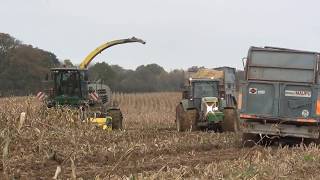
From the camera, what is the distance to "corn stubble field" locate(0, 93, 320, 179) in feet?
24.7

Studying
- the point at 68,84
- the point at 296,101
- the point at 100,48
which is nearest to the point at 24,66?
the point at 100,48

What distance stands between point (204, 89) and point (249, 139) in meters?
5.71

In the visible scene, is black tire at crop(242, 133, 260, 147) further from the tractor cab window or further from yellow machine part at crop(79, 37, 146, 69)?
yellow machine part at crop(79, 37, 146, 69)

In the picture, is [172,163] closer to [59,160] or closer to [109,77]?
[59,160]

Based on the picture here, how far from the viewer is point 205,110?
18344 mm

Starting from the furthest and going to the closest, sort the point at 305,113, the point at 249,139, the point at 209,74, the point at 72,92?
the point at 209,74 < the point at 72,92 < the point at 249,139 < the point at 305,113

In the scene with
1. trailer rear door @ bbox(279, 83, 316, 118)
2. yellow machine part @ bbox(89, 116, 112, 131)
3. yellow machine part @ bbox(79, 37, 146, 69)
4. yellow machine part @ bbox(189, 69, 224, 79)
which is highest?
yellow machine part @ bbox(79, 37, 146, 69)

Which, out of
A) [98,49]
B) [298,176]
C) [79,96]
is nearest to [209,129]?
[79,96]

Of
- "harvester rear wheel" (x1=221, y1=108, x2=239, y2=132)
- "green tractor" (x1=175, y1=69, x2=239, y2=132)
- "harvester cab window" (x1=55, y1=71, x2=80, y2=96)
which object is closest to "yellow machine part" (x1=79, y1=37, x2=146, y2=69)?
"harvester cab window" (x1=55, y1=71, x2=80, y2=96)

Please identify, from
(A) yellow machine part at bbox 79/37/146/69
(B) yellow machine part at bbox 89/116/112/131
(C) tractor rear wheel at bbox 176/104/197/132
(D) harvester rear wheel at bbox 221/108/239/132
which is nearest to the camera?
(B) yellow machine part at bbox 89/116/112/131

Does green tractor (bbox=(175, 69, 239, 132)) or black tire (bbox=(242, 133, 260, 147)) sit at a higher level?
green tractor (bbox=(175, 69, 239, 132))

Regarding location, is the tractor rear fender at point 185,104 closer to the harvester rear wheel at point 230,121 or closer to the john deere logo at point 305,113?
the harvester rear wheel at point 230,121

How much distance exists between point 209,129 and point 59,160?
418 inches

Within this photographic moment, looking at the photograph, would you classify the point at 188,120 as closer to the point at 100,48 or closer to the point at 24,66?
the point at 100,48
